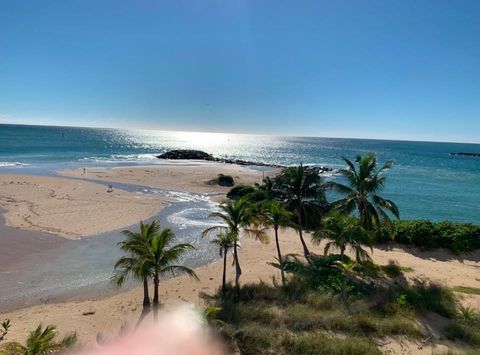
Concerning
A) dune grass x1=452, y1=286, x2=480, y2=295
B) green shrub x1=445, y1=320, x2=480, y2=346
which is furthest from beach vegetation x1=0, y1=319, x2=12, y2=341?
dune grass x1=452, y1=286, x2=480, y2=295

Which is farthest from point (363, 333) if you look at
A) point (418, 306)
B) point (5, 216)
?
point (5, 216)

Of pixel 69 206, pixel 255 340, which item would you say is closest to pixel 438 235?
pixel 255 340

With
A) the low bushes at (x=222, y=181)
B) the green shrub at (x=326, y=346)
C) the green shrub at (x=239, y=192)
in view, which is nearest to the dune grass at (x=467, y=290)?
the green shrub at (x=326, y=346)

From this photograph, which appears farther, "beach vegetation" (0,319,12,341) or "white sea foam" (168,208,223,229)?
"white sea foam" (168,208,223,229)

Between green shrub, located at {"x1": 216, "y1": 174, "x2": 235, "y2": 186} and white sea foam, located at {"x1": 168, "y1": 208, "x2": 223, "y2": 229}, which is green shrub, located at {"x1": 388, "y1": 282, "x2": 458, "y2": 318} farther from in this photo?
green shrub, located at {"x1": 216, "y1": 174, "x2": 235, "y2": 186}

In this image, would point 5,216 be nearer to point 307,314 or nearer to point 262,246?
point 262,246

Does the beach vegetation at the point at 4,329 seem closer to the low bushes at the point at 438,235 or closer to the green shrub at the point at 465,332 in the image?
Result: the green shrub at the point at 465,332
